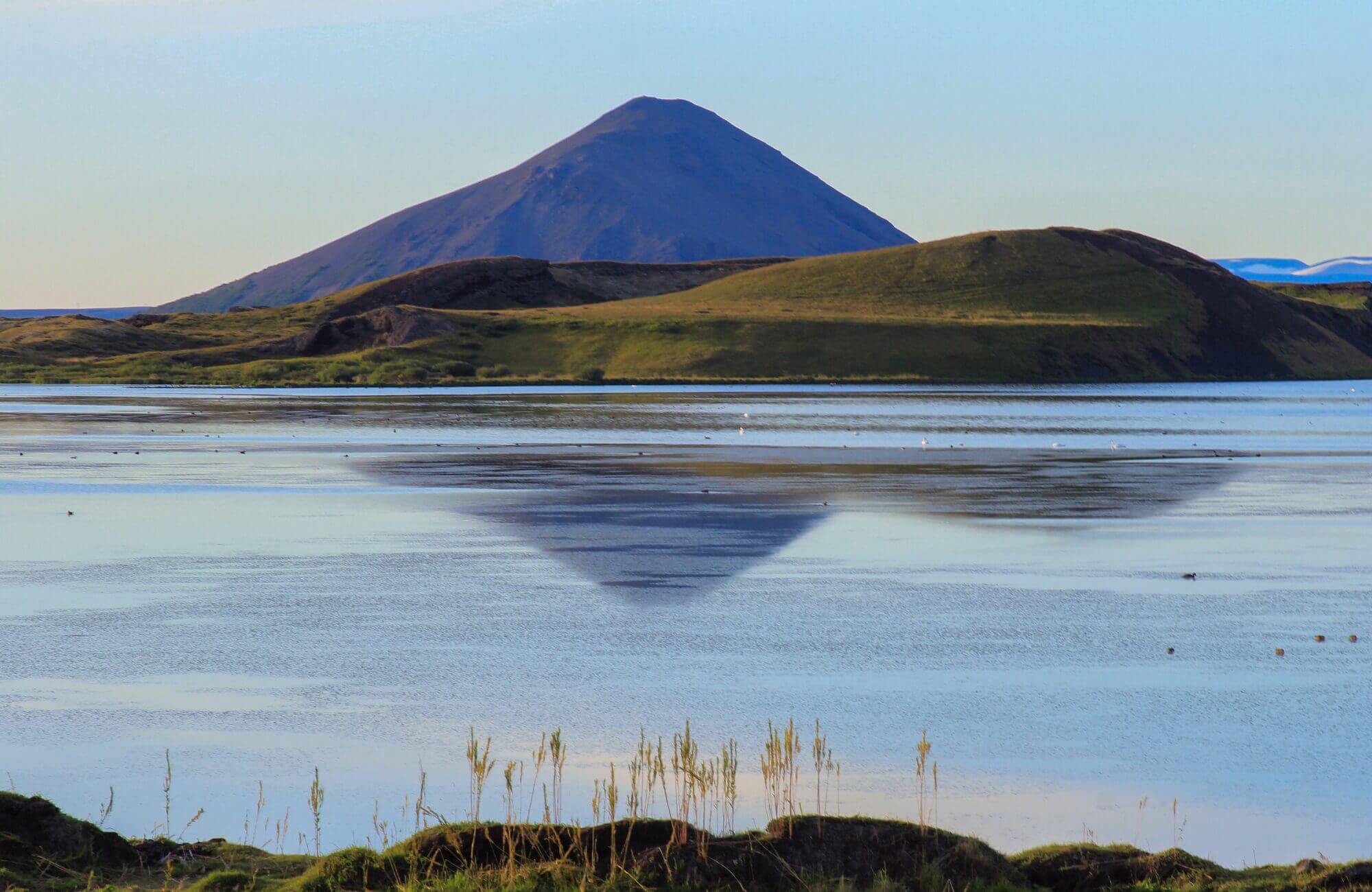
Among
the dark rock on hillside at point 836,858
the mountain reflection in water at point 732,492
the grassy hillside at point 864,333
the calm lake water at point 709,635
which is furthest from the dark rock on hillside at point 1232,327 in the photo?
the dark rock on hillside at point 836,858

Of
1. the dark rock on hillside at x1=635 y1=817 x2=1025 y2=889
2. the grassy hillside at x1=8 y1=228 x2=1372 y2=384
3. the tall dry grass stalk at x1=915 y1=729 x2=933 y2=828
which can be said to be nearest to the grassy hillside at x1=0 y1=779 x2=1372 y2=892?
the dark rock on hillside at x1=635 y1=817 x2=1025 y2=889

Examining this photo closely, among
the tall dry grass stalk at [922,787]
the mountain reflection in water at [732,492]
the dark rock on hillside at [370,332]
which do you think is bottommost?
the tall dry grass stalk at [922,787]

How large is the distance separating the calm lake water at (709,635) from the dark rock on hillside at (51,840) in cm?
80

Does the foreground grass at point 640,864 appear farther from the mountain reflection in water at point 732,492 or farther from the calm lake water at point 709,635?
the mountain reflection in water at point 732,492

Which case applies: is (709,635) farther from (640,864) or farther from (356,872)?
(356,872)

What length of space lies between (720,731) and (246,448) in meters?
32.9

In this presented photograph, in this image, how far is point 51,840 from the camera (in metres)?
8.04

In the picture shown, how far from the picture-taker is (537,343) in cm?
14062

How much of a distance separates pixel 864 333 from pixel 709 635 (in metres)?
129

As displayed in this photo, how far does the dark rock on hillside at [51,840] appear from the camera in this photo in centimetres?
791

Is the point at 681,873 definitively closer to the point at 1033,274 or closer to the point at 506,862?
the point at 506,862

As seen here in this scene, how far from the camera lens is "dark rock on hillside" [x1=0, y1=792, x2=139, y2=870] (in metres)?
7.91

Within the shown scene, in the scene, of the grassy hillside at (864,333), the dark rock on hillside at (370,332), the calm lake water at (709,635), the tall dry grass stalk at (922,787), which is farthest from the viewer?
the dark rock on hillside at (370,332)

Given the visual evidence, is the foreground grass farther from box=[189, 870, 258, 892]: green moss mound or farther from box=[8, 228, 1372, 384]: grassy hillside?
box=[8, 228, 1372, 384]: grassy hillside
